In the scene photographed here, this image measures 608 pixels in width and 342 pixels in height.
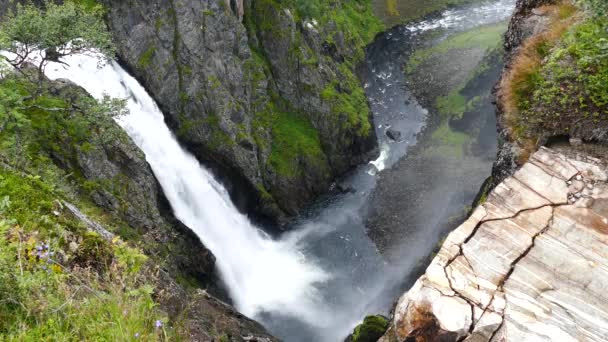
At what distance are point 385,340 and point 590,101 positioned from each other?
8834mm

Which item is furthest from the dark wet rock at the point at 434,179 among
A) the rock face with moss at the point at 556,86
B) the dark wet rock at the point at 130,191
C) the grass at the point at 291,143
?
the rock face with moss at the point at 556,86

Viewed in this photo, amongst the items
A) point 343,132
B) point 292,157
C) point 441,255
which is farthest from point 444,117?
point 441,255

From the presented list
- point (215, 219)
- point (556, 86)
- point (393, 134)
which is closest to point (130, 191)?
point (215, 219)

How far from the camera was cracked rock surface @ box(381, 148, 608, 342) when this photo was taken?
343 inches

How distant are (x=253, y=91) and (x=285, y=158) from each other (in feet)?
20.5

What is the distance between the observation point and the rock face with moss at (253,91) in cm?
3281

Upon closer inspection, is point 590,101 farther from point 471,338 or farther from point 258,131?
point 258,131

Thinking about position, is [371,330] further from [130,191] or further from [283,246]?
[130,191]

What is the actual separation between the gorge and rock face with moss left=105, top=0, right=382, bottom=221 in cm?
11

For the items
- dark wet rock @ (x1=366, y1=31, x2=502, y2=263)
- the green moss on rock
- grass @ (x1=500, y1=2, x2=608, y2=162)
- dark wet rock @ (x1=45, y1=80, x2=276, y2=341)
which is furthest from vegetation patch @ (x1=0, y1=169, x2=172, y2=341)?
dark wet rock @ (x1=366, y1=31, x2=502, y2=263)

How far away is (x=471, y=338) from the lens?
868 cm

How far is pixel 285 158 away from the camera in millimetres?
37406

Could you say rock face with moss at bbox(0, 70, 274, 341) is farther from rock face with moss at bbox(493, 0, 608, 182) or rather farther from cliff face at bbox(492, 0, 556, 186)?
rock face with moss at bbox(493, 0, 608, 182)

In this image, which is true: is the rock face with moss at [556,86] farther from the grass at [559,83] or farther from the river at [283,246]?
the river at [283,246]
